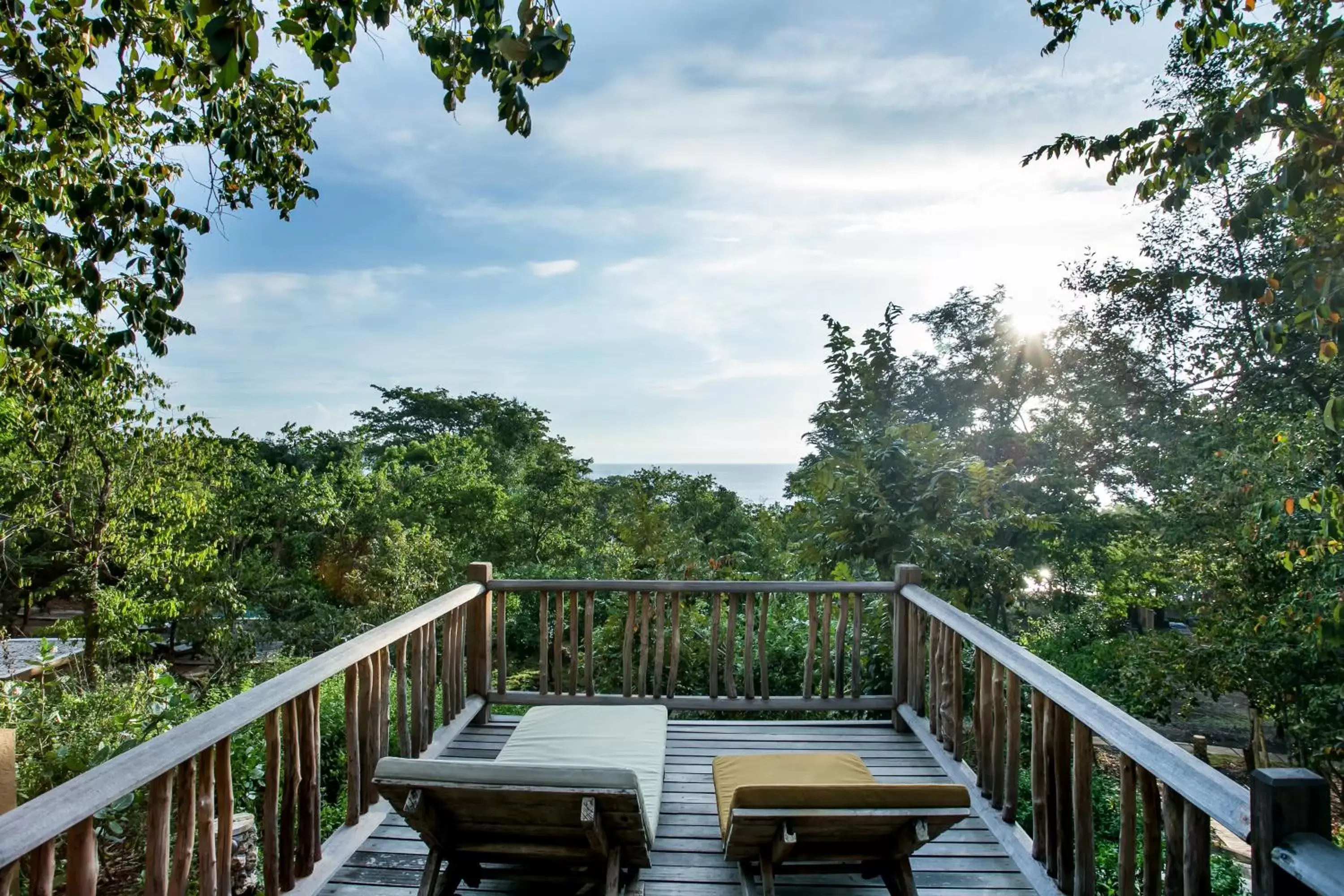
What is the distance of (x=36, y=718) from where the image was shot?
14.5 ft

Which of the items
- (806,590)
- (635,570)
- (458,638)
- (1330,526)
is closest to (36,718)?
(458,638)

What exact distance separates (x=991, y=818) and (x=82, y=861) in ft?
9.85

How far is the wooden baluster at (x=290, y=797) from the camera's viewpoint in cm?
244

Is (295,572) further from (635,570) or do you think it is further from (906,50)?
(906,50)

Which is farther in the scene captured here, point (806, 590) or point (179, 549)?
point (179, 549)

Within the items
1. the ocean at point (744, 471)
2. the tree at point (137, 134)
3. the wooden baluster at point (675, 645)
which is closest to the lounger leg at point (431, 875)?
the tree at point (137, 134)

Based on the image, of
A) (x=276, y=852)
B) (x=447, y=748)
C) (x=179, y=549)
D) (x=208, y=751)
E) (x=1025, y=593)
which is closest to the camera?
(x=208, y=751)

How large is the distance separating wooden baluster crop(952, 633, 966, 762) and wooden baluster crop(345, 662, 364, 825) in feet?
8.65

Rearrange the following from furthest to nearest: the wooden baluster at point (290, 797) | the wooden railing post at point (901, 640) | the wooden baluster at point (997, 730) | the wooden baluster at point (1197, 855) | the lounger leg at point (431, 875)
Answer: the wooden railing post at point (901, 640) → the wooden baluster at point (997, 730) → the wooden baluster at point (290, 797) → the lounger leg at point (431, 875) → the wooden baluster at point (1197, 855)

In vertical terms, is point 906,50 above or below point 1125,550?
above

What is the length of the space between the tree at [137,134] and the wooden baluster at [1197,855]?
2.28 meters

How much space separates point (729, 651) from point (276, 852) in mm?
2677

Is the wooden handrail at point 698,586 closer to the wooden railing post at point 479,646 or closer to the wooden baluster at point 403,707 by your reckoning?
the wooden railing post at point 479,646

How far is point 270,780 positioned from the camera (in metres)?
2.35
